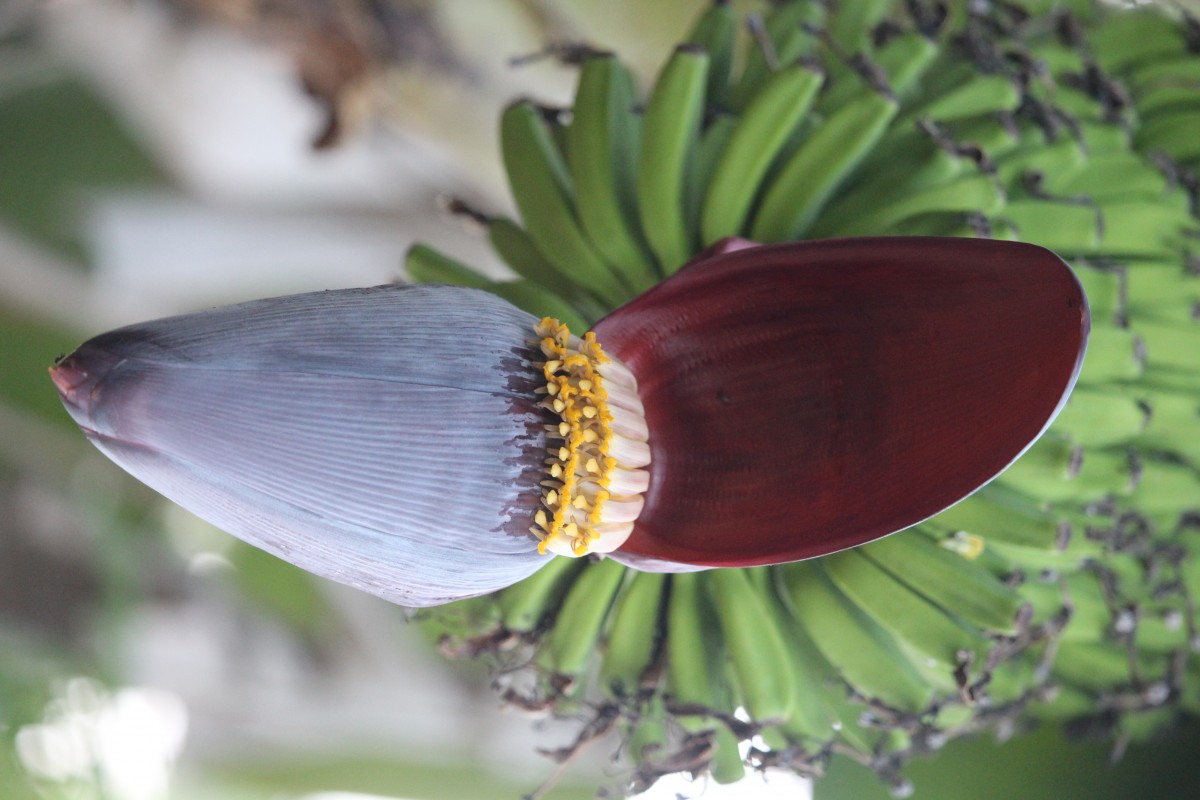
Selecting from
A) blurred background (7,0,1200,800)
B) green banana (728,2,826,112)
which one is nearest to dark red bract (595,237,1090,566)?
green banana (728,2,826,112)


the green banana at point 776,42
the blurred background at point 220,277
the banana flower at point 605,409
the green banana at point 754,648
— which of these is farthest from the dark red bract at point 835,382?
the blurred background at point 220,277

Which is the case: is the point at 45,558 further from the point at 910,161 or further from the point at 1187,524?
the point at 1187,524

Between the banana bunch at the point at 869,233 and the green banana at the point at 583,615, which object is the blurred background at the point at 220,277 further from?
the green banana at the point at 583,615

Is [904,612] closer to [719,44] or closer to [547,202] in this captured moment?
[547,202]

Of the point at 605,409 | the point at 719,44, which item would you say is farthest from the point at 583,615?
the point at 719,44

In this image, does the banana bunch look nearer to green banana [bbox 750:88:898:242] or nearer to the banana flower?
green banana [bbox 750:88:898:242]
